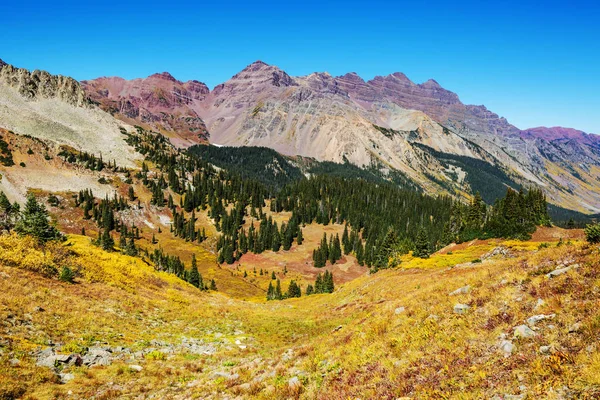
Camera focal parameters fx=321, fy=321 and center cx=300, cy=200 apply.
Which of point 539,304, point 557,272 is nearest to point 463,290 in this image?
point 557,272

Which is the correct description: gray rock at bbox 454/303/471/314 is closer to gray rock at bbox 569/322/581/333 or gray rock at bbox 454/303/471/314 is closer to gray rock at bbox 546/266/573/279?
gray rock at bbox 546/266/573/279

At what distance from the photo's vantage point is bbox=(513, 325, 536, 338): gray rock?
10.5 metres

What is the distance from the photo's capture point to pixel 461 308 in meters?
14.7

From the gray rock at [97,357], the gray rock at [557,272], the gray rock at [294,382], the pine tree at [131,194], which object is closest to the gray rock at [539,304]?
the gray rock at [557,272]

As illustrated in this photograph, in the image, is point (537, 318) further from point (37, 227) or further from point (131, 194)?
point (131, 194)

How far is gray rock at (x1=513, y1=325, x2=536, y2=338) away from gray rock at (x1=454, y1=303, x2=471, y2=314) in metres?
3.50

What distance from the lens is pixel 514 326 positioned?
11.5 meters

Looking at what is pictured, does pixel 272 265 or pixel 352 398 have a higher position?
pixel 352 398

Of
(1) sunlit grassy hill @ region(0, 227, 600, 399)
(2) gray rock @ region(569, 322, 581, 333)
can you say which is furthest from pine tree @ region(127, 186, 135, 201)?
(2) gray rock @ region(569, 322, 581, 333)

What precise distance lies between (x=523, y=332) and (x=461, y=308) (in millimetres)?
4127

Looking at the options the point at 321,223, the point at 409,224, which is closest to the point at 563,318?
the point at 409,224

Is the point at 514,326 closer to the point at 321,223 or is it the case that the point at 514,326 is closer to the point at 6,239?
the point at 6,239

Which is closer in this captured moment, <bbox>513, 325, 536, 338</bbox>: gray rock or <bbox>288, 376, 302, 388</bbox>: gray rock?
<bbox>513, 325, 536, 338</bbox>: gray rock

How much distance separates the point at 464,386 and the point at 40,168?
701 feet
